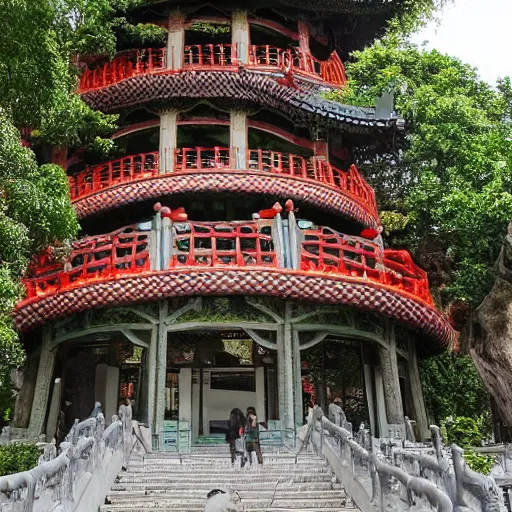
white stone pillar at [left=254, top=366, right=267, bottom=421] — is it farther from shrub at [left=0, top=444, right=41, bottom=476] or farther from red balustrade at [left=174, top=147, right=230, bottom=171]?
shrub at [left=0, top=444, right=41, bottom=476]

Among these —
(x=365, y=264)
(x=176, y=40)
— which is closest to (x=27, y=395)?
(x=365, y=264)

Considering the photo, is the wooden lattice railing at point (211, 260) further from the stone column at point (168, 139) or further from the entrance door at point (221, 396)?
the entrance door at point (221, 396)

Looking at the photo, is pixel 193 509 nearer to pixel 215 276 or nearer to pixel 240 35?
pixel 215 276

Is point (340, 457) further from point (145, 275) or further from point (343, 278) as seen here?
point (145, 275)

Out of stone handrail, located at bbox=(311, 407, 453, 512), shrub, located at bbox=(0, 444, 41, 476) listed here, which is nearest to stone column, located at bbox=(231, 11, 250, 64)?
stone handrail, located at bbox=(311, 407, 453, 512)

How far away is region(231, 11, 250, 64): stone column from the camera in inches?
771

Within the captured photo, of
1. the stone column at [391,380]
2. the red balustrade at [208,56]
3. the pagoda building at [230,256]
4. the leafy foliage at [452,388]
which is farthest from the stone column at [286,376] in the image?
the red balustrade at [208,56]

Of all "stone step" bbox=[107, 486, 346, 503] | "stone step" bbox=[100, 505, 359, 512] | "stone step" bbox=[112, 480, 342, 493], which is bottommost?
"stone step" bbox=[100, 505, 359, 512]

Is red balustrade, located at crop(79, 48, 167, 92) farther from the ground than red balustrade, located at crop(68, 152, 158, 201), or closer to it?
farther from the ground

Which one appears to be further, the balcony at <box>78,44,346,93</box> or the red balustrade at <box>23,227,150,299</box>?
the balcony at <box>78,44,346,93</box>

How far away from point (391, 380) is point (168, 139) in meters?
8.88

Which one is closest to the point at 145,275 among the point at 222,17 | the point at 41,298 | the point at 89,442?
the point at 41,298

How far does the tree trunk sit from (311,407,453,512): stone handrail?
6137 millimetres

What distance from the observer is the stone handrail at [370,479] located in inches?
205
